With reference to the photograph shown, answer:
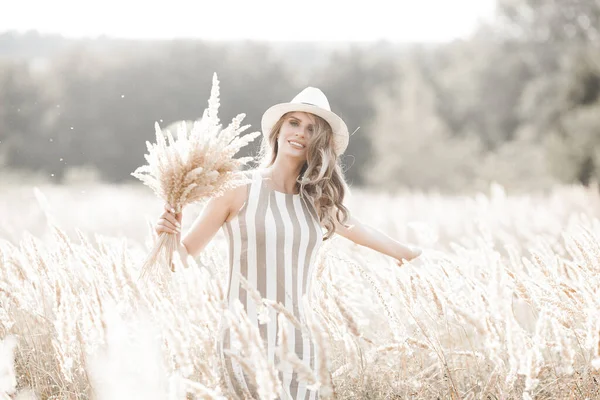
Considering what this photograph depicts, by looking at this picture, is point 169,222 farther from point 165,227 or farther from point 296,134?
point 296,134

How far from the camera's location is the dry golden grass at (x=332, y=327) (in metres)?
1.58

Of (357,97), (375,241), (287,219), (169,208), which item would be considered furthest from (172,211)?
(357,97)

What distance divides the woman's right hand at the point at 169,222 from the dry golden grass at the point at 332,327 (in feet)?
0.54

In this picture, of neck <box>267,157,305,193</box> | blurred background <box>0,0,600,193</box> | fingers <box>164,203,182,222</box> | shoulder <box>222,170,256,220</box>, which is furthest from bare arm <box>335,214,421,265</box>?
blurred background <box>0,0,600,193</box>

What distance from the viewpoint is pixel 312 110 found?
2906mm

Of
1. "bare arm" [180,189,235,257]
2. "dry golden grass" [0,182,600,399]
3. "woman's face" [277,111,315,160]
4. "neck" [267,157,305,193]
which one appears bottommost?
"dry golden grass" [0,182,600,399]

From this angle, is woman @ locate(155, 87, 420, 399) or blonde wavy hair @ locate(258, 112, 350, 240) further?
blonde wavy hair @ locate(258, 112, 350, 240)

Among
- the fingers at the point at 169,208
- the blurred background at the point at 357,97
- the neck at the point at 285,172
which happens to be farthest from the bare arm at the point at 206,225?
the blurred background at the point at 357,97

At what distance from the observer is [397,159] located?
3070 cm

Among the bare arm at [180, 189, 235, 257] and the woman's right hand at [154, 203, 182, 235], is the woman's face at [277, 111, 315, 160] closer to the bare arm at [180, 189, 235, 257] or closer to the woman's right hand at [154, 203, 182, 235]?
the bare arm at [180, 189, 235, 257]

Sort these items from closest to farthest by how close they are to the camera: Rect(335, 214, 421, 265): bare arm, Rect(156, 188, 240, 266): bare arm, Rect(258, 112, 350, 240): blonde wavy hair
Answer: Rect(156, 188, 240, 266): bare arm, Rect(258, 112, 350, 240): blonde wavy hair, Rect(335, 214, 421, 265): bare arm

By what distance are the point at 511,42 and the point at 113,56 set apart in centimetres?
2221

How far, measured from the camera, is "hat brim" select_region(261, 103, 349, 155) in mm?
2900

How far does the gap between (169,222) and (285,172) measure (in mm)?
849
